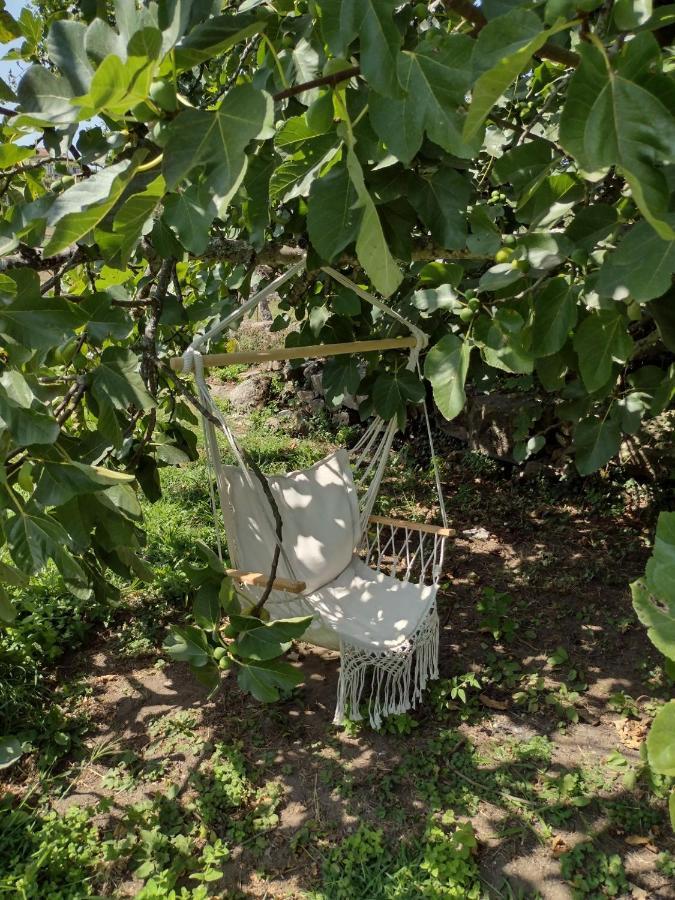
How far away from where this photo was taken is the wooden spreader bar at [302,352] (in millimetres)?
1726

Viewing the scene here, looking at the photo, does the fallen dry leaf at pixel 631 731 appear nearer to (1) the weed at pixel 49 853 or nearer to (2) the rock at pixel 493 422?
(1) the weed at pixel 49 853

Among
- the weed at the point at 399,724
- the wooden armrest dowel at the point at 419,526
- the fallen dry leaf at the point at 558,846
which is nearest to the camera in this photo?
the fallen dry leaf at the point at 558,846

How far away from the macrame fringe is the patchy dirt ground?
0.20 feet

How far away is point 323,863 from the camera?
69.2 inches

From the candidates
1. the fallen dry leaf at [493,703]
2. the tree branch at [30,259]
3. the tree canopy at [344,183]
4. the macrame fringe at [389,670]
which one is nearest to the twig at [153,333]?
the tree canopy at [344,183]

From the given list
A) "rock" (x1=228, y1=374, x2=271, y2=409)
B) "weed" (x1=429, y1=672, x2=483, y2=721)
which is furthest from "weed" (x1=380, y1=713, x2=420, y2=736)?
"rock" (x1=228, y1=374, x2=271, y2=409)

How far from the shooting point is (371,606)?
2443mm

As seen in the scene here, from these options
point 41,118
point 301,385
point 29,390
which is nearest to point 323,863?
point 29,390

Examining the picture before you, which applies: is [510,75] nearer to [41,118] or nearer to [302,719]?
[41,118]

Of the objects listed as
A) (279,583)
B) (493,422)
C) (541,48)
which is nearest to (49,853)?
(279,583)

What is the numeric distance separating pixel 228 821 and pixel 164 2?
6.52 ft

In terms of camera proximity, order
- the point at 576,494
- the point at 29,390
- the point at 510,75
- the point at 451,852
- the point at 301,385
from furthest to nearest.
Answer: the point at 301,385
the point at 576,494
the point at 451,852
the point at 29,390
the point at 510,75

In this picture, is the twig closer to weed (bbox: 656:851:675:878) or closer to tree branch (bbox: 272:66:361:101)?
tree branch (bbox: 272:66:361:101)

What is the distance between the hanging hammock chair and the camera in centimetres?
188
